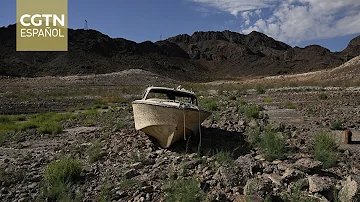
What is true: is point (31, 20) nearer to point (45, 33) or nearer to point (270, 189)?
point (45, 33)

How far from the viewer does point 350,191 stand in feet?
18.0

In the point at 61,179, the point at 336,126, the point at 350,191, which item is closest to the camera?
the point at 350,191

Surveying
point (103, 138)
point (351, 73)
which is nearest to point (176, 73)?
point (351, 73)

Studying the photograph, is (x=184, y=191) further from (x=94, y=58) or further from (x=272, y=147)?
(x=94, y=58)

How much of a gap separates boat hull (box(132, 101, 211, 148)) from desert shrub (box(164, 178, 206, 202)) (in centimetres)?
212

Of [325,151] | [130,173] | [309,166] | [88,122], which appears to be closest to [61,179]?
[130,173]

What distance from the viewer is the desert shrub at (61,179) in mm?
Result: 6402

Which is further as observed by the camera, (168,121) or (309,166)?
(168,121)

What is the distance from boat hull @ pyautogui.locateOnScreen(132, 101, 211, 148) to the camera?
8461 mm

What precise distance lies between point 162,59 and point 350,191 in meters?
113

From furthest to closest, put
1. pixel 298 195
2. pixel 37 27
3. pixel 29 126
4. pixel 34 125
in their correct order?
pixel 37 27 < pixel 34 125 < pixel 29 126 < pixel 298 195

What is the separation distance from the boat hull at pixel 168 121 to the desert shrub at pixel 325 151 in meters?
2.83

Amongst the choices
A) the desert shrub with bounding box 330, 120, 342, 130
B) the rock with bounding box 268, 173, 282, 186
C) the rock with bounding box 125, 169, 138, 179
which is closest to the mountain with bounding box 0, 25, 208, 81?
the desert shrub with bounding box 330, 120, 342, 130

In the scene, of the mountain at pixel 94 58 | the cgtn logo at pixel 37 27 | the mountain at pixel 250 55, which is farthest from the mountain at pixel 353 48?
the cgtn logo at pixel 37 27
